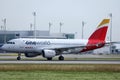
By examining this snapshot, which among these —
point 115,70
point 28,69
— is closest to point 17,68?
point 28,69

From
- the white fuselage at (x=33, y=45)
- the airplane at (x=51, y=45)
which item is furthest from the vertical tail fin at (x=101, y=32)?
the white fuselage at (x=33, y=45)

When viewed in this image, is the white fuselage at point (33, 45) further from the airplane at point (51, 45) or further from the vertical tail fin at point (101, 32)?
the vertical tail fin at point (101, 32)

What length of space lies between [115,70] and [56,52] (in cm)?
2717

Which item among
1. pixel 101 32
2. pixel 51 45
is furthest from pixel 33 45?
pixel 101 32

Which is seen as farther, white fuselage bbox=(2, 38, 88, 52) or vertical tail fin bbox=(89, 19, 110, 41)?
vertical tail fin bbox=(89, 19, 110, 41)

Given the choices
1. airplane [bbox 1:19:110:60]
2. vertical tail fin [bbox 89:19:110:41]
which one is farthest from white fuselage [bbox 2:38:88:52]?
vertical tail fin [bbox 89:19:110:41]

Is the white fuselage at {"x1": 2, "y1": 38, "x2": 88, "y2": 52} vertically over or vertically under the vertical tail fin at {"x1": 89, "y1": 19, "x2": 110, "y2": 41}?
under

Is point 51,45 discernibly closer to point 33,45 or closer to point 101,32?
point 33,45

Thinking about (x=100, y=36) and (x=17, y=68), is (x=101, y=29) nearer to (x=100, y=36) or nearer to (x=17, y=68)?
(x=100, y=36)

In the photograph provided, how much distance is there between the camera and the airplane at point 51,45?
197 ft

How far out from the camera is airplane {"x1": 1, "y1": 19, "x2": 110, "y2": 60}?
197ft

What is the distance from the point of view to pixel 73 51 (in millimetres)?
63094

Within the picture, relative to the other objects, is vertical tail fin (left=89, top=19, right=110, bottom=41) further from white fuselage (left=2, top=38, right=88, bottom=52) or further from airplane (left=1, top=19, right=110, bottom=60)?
white fuselage (left=2, top=38, right=88, bottom=52)

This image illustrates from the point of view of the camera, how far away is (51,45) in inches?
2434
